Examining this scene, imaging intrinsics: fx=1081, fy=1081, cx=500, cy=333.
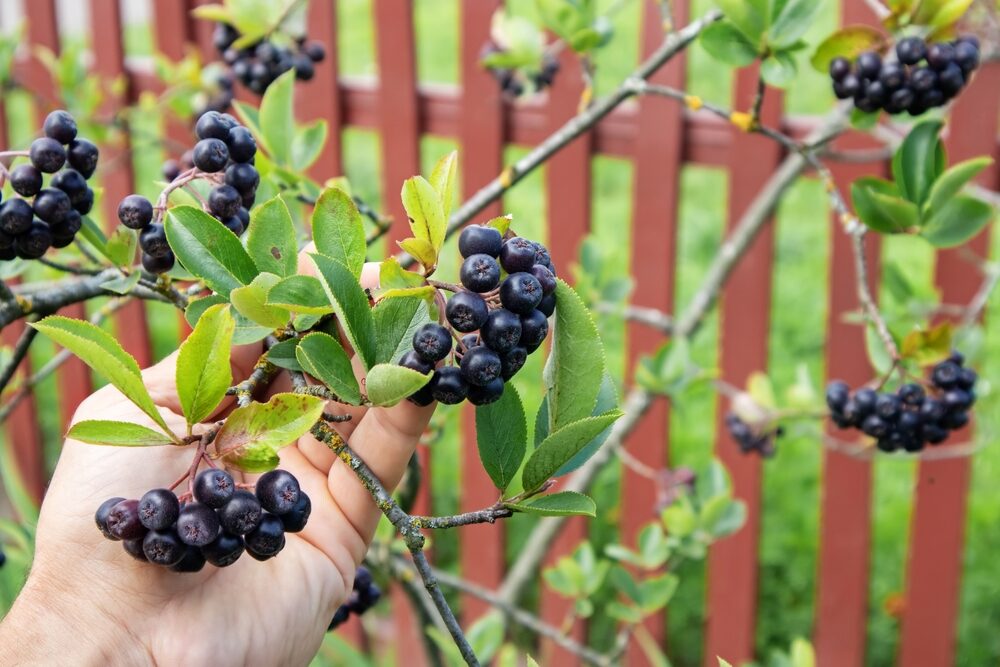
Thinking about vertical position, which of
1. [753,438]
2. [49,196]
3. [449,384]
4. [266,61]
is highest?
[266,61]

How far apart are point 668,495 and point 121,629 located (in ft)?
4.59

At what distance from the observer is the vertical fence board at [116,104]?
3383 mm

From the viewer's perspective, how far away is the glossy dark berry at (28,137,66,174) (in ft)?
3.27

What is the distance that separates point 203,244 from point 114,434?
0.17 metres

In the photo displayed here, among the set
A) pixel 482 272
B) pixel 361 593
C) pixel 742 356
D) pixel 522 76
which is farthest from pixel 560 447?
pixel 742 356

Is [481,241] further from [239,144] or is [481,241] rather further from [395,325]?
[239,144]

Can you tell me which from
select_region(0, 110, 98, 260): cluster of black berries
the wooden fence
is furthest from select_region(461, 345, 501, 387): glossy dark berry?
the wooden fence

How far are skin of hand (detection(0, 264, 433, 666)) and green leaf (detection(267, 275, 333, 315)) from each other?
0.17m

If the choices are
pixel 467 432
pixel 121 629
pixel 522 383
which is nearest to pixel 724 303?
pixel 467 432

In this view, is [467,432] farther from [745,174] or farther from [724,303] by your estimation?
[745,174]

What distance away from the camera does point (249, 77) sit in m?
1.67

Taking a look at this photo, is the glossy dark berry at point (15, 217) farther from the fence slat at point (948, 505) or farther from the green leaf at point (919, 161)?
the fence slat at point (948, 505)

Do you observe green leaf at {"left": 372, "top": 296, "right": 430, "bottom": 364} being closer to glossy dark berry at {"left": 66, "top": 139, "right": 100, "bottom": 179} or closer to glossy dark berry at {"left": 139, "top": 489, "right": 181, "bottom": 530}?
glossy dark berry at {"left": 139, "top": 489, "right": 181, "bottom": 530}

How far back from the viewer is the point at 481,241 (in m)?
0.76
